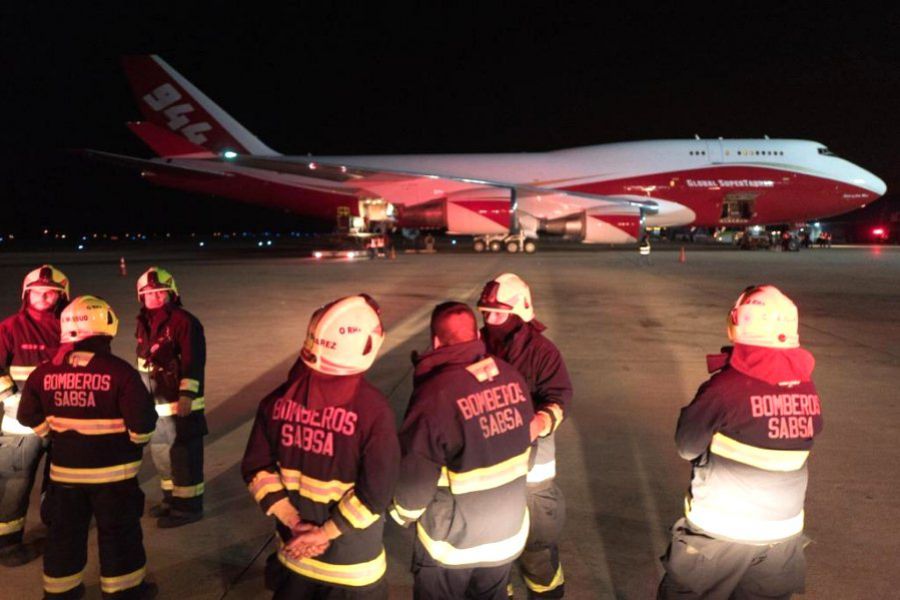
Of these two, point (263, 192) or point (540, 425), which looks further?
point (263, 192)

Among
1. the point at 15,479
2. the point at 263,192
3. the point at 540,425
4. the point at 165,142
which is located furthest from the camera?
the point at 263,192

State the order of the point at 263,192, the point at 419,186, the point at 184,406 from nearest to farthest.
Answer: the point at 184,406 < the point at 419,186 < the point at 263,192

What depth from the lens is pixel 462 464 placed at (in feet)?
8.95

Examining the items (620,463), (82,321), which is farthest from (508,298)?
(620,463)

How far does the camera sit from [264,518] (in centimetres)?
457

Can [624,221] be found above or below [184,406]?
above

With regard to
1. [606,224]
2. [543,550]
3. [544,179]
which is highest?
[544,179]

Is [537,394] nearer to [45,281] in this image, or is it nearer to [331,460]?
[331,460]

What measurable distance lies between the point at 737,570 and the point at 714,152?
31.1m

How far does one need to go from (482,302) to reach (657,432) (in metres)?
3.29

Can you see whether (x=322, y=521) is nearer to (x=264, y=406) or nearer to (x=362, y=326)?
(x=264, y=406)

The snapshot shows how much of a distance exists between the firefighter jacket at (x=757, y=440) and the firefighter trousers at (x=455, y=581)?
0.90m

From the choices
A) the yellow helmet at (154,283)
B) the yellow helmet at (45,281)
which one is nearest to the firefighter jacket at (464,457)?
the yellow helmet at (154,283)

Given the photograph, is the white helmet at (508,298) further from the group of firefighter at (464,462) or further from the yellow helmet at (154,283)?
the yellow helmet at (154,283)
